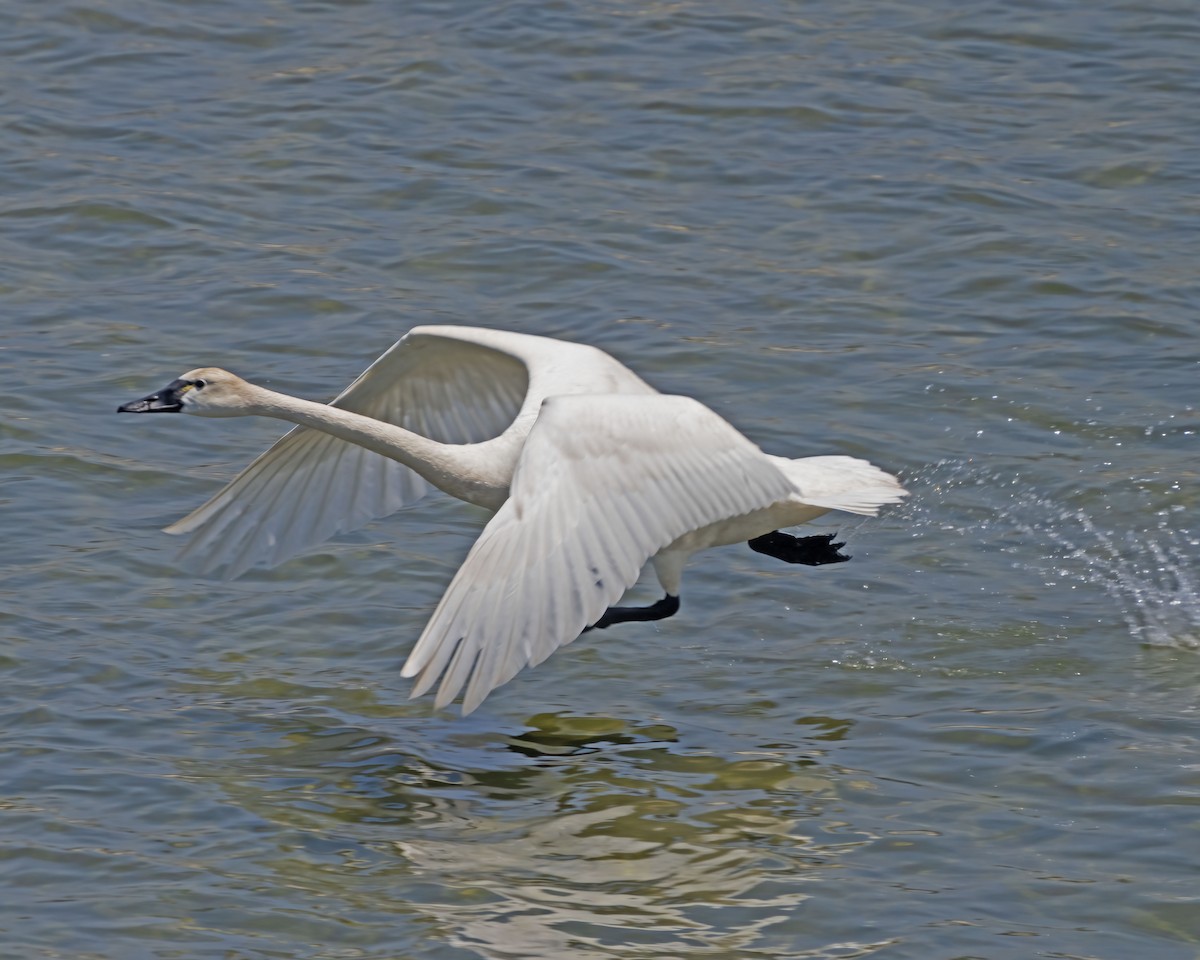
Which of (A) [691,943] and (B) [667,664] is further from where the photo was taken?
Result: (B) [667,664]

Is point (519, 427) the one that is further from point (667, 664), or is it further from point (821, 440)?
point (821, 440)

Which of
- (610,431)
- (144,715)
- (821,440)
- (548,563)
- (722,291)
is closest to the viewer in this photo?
(548,563)

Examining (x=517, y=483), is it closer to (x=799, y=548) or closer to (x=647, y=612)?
(x=647, y=612)

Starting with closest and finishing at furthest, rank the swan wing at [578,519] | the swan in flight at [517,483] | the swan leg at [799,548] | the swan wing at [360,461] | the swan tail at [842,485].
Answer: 1. the swan wing at [578,519]
2. the swan in flight at [517,483]
3. the swan tail at [842,485]
4. the swan wing at [360,461]
5. the swan leg at [799,548]

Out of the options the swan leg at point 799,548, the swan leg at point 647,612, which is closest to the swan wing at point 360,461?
the swan leg at point 647,612

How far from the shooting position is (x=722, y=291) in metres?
12.0

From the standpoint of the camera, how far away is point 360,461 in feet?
29.1

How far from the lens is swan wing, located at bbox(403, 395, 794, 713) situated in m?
6.27

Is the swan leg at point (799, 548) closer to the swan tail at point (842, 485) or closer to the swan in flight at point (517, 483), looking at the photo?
the swan in flight at point (517, 483)

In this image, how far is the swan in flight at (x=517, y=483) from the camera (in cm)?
641

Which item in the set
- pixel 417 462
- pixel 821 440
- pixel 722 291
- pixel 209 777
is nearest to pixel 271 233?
pixel 722 291

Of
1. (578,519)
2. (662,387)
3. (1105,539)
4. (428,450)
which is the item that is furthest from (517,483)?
(662,387)

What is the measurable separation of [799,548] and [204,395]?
2571mm

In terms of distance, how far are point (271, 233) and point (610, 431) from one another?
20.4 feet
